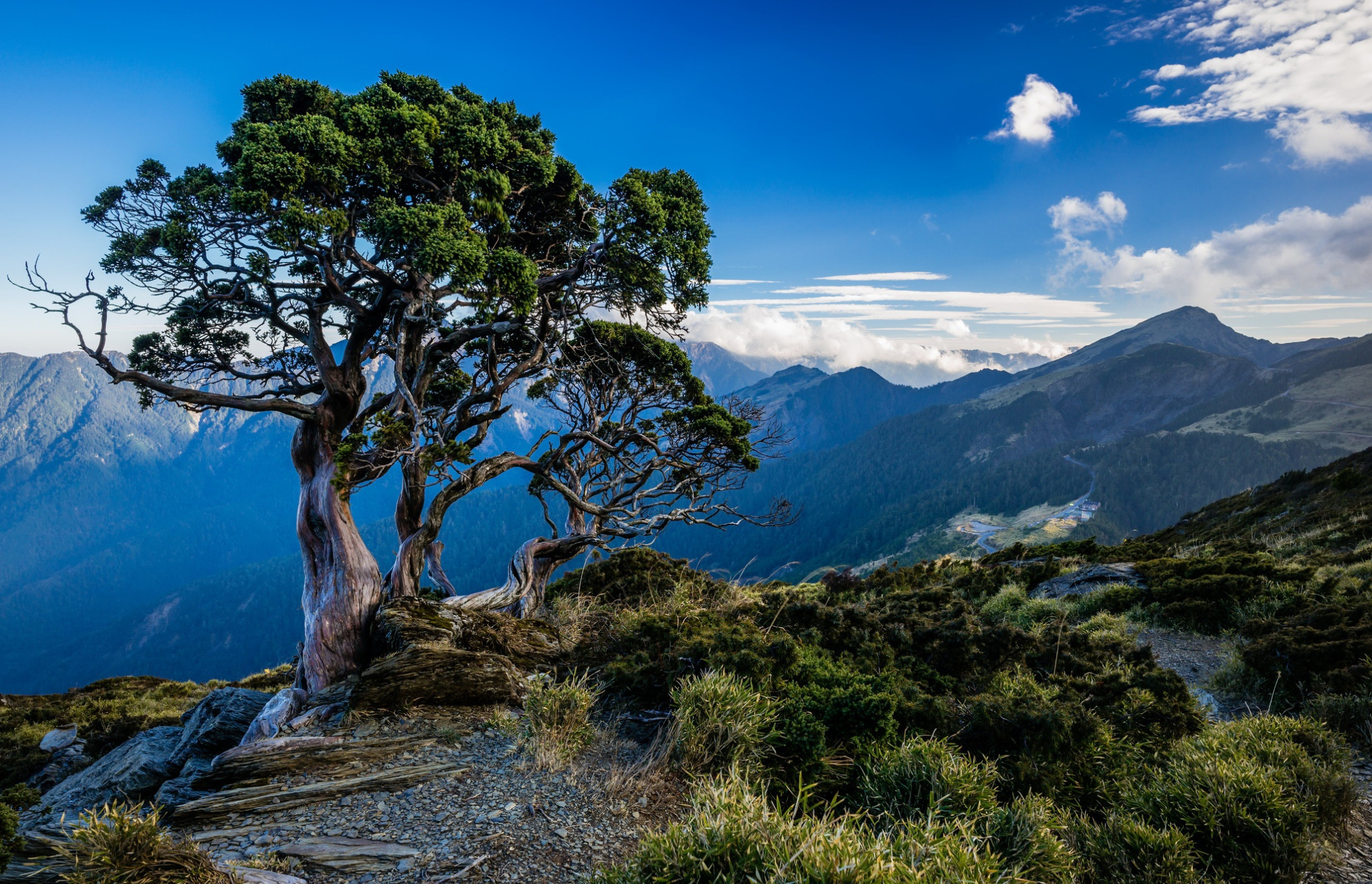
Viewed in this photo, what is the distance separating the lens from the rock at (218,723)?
9500 mm

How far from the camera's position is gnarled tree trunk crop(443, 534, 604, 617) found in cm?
1277

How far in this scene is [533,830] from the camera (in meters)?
5.30

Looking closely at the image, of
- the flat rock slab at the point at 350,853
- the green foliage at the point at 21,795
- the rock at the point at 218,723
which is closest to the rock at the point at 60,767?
the rock at the point at 218,723

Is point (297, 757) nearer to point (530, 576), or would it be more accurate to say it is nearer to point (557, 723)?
point (557, 723)

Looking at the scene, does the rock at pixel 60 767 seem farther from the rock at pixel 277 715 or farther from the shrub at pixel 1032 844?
the shrub at pixel 1032 844

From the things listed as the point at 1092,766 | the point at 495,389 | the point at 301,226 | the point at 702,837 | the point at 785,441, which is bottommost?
the point at 1092,766

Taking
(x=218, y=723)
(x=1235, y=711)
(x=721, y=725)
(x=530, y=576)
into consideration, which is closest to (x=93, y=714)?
(x=218, y=723)

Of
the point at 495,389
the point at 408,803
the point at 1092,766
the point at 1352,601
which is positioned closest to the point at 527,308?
the point at 495,389

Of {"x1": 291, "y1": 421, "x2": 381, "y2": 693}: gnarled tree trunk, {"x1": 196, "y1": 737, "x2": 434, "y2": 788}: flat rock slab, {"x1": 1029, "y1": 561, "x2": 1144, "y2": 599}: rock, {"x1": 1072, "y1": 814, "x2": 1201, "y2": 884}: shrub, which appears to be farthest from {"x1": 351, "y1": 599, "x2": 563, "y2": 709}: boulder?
{"x1": 1029, "y1": 561, "x2": 1144, "y2": 599}: rock

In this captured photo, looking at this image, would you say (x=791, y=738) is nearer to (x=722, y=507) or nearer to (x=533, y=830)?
(x=533, y=830)

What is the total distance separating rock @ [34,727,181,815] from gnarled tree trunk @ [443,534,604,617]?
4951 mm

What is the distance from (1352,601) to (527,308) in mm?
16173

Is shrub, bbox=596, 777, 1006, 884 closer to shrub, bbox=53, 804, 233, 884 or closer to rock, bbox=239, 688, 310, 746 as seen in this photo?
shrub, bbox=53, 804, 233, 884

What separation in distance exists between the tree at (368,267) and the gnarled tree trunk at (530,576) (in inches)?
96.7
